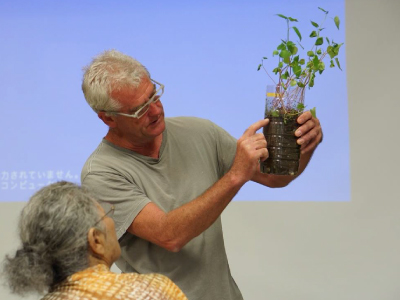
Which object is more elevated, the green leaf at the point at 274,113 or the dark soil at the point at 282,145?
the green leaf at the point at 274,113

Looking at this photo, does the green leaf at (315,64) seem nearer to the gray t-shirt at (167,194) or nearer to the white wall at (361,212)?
the gray t-shirt at (167,194)

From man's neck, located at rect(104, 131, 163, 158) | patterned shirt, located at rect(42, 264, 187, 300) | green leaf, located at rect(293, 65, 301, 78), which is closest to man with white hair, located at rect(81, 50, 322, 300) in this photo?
man's neck, located at rect(104, 131, 163, 158)

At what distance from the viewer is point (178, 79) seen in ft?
13.0

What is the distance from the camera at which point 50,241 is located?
1.51 meters

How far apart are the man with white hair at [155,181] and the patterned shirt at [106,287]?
1.34 ft

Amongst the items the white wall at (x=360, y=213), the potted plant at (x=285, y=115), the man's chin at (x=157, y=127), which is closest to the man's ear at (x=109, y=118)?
the man's chin at (x=157, y=127)

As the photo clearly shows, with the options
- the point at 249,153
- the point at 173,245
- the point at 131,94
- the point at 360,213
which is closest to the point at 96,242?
the point at 173,245

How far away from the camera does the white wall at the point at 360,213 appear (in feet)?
12.8

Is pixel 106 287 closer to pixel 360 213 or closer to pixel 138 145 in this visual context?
pixel 138 145

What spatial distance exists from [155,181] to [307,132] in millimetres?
565

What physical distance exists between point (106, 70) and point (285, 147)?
669 mm

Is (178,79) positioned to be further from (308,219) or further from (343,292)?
(343,292)

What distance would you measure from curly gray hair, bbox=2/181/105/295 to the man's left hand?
2.37ft

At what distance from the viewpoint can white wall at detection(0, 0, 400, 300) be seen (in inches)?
153
